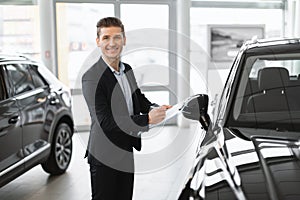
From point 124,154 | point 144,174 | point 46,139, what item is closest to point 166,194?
point 144,174

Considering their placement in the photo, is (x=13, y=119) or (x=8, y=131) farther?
(x=13, y=119)

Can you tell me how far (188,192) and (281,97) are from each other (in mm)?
1135

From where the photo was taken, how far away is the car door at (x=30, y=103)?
15.1 ft

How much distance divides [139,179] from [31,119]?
1447mm

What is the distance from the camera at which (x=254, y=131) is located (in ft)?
8.21

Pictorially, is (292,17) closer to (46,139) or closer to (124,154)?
(46,139)

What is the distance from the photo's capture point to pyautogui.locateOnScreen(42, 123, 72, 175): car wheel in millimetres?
5438

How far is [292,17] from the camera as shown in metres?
9.93

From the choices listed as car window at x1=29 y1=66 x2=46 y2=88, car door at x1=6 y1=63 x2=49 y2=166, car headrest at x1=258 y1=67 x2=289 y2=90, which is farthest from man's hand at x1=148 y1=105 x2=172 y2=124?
car window at x1=29 y1=66 x2=46 y2=88

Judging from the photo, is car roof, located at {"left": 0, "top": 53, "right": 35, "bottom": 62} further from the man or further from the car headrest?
the car headrest

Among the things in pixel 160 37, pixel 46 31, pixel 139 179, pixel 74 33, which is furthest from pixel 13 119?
pixel 160 37

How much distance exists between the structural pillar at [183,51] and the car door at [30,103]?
12.8 feet

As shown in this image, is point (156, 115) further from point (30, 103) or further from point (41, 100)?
point (41, 100)

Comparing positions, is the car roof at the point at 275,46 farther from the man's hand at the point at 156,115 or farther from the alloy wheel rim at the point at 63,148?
the alloy wheel rim at the point at 63,148
